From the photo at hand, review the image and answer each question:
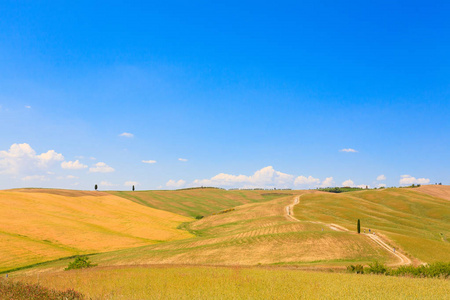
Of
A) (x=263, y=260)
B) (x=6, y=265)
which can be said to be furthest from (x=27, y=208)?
(x=263, y=260)

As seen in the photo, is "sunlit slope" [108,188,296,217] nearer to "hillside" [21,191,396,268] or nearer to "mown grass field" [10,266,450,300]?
"hillside" [21,191,396,268]

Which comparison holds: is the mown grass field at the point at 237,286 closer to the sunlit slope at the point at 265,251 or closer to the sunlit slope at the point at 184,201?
the sunlit slope at the point at 265,251

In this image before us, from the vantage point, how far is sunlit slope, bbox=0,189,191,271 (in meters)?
56.4

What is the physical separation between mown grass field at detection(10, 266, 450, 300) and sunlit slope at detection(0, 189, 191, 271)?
43284 mm

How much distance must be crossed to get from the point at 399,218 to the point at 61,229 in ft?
348

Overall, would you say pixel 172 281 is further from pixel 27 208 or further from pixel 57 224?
pixel 27 208

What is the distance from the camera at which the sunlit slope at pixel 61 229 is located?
185 ft

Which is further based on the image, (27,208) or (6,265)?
(27,208)

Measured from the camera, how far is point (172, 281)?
19.2 meters

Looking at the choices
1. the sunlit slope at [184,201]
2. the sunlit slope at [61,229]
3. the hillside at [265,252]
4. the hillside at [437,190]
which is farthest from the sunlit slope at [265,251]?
the hillside at [437,190]

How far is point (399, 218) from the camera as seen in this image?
9412cm

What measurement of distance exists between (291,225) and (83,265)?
53.3m

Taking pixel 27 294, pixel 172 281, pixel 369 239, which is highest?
pixel 27 294

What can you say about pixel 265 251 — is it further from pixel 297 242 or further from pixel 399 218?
pixel 399 218
